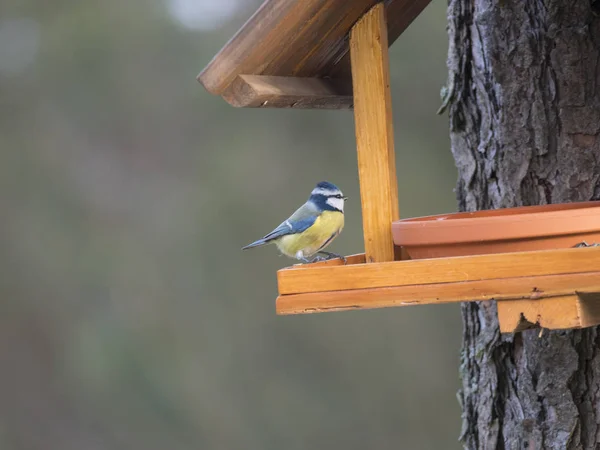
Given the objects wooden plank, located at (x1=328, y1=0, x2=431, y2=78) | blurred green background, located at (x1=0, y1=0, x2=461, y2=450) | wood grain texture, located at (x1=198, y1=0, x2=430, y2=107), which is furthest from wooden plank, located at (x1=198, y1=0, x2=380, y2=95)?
blurred green background, located at (x1=0, y1=0, x2=461, y2=450)

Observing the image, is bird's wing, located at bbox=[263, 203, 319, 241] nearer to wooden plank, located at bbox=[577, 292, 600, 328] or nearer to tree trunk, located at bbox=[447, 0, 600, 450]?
tree trunk, located at bbox=[447, 0, 600, 450]

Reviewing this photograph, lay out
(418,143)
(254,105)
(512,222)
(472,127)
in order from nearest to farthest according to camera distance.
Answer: (512,222) → (254,105) → (472,127) → (418,143)

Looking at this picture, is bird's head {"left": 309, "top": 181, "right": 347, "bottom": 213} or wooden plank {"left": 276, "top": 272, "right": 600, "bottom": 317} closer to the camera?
wooden plank {"left": 276, "top": 272, "right": 600, "bottom": 317}

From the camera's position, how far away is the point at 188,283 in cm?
682

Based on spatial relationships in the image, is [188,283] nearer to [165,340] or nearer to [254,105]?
[165,340]

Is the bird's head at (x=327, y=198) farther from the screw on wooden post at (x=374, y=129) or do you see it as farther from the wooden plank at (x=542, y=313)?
the wooden plank at (x=542, y=313)

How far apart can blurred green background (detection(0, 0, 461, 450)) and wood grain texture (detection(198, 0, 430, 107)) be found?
13.6 ft

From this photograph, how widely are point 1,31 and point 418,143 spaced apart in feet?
11.5

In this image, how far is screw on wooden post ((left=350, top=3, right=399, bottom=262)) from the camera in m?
2.15

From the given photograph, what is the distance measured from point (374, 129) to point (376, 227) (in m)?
0.25

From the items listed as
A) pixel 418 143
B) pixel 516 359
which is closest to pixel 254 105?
pixel 516 359

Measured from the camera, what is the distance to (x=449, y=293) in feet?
5.96

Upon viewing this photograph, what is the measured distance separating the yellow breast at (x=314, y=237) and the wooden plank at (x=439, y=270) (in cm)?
47

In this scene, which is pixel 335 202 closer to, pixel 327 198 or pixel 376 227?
pixel 327 198
